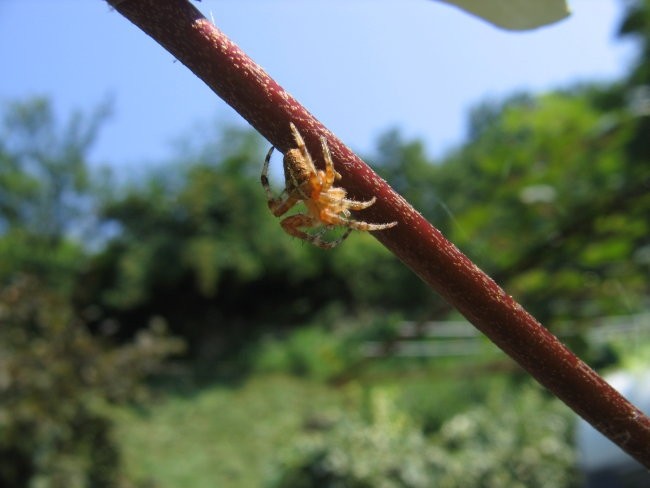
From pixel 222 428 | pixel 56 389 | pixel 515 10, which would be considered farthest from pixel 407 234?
pixel 222 428

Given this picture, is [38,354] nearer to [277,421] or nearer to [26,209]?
[277,421]

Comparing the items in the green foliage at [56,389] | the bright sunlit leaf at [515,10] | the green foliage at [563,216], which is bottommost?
the green foliage at [56,389]

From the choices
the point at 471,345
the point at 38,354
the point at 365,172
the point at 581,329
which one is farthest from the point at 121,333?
the point at 365,172

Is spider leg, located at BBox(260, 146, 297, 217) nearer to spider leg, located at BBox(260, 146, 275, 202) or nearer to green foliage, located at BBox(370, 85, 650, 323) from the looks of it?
spider leg, located at BBox(260, 146, 275, 202)

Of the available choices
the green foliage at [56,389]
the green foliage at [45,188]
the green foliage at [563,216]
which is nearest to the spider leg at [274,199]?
the green foliage at [563,216]

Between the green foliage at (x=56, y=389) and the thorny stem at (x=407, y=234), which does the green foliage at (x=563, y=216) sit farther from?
the green foliage at (x=56, y=389)

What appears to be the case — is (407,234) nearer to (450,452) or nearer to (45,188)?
(450,452)

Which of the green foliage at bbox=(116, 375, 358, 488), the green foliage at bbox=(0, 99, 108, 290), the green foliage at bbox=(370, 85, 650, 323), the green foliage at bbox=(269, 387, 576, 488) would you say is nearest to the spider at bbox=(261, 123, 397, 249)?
the green foliage at bbox=(370, 85, 650, 323)
